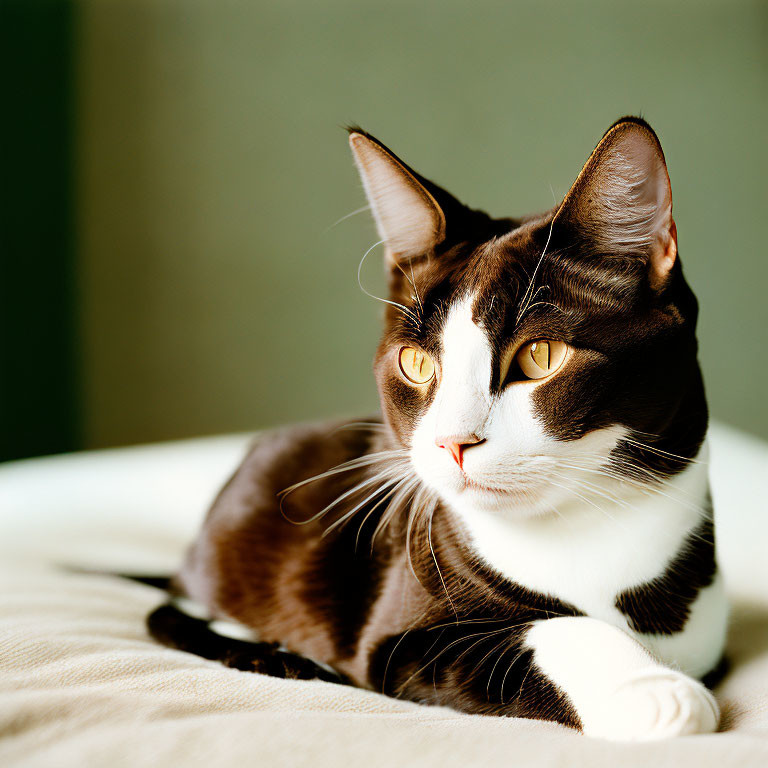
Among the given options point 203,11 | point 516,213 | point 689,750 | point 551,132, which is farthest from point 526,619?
point 203,11

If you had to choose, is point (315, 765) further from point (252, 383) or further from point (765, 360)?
point (765, 360)

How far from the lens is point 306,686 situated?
70 centimetres

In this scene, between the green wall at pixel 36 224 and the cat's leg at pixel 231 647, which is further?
the green wall at pixel 36 224

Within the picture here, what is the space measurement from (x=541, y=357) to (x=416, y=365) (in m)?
0.13

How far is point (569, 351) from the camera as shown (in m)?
0.63

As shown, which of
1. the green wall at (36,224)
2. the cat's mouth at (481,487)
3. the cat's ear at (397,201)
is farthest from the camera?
the green wall at (36,224)

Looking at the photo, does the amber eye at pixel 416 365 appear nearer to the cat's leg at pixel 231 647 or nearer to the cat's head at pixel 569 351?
the cat's head at pixel 569 351

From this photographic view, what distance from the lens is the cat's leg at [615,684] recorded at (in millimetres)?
560

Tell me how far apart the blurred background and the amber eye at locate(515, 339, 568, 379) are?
1.54 m

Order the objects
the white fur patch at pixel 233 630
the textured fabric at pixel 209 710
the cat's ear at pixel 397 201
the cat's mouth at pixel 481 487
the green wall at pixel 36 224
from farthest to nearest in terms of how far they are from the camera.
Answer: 1. the green wall at pixel 36 224
2. the white fur patch at pixel 233 630
3. the cat's ear at pixel 397 201
4. the cat's mouth at pixel 481 487
5. the textured fabric at pixel 209 710

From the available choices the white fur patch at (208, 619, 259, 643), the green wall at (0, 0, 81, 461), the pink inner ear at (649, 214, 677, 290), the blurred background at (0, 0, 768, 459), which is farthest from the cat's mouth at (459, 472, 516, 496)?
the green wall at (0, 0, 81, 461)

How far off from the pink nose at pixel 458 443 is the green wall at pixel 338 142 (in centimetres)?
162

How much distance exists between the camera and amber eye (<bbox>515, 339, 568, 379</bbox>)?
638mm

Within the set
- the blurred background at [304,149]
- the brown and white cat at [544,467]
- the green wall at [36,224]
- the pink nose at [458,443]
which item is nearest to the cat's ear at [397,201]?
the brown and white cat at [544,467]
